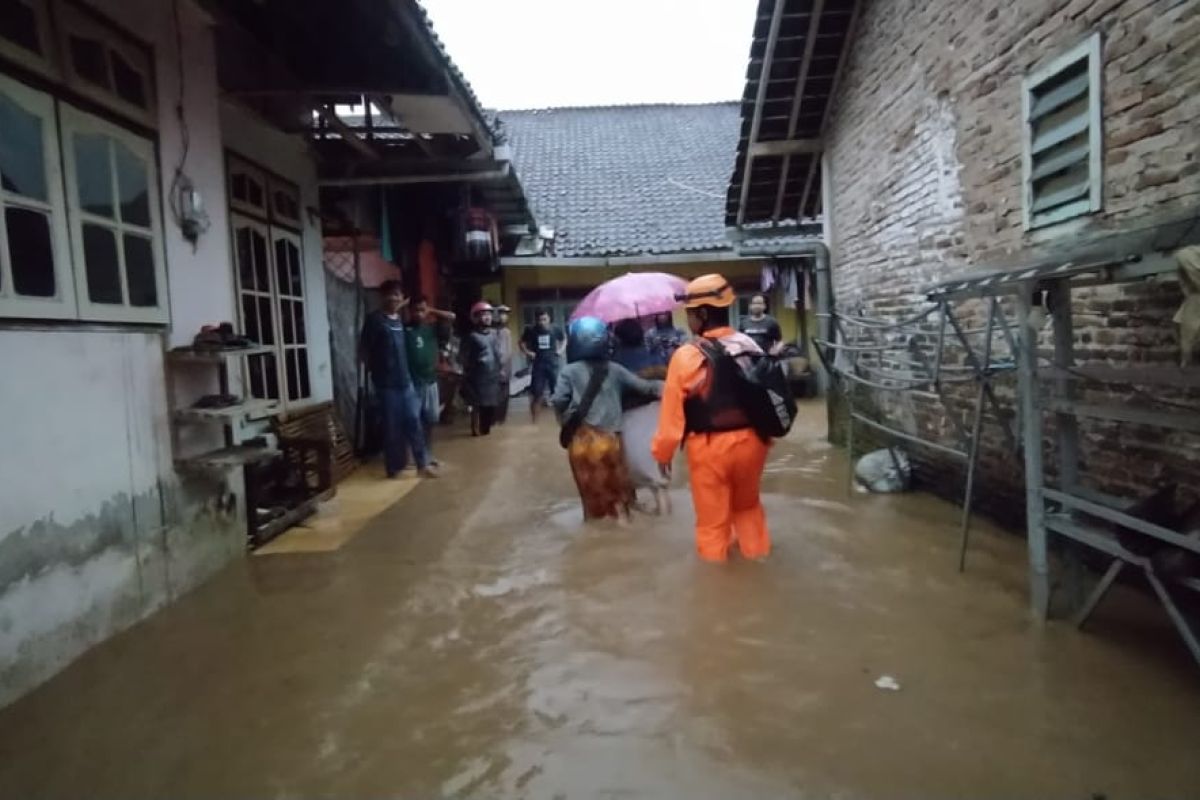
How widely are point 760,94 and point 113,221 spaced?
6525mm

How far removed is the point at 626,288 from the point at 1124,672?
184 inches

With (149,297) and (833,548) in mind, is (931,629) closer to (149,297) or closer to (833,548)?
(833,548)

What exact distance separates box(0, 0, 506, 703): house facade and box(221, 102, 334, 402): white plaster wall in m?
0.09

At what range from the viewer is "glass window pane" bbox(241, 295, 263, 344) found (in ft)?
21.9

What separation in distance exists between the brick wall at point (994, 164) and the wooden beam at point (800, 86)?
0.41 m

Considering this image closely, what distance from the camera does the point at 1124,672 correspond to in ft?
11.5

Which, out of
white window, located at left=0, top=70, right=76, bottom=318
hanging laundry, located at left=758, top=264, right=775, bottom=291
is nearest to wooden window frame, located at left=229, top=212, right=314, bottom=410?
white window, located at left=0, top=70, right=76, bottom=318

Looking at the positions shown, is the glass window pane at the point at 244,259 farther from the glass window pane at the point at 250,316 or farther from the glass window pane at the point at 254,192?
the glass window pane at the point at 254,192

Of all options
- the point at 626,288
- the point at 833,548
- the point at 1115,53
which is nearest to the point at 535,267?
the point at 626,288

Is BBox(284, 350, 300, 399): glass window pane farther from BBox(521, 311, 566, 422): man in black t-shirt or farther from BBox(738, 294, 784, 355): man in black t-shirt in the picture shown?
BBox(521, 311, 566, 422): man in black t-shirt

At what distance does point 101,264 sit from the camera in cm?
432

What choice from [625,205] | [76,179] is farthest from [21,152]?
[625,205]

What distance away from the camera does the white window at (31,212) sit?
143 inches

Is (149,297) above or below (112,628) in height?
above
